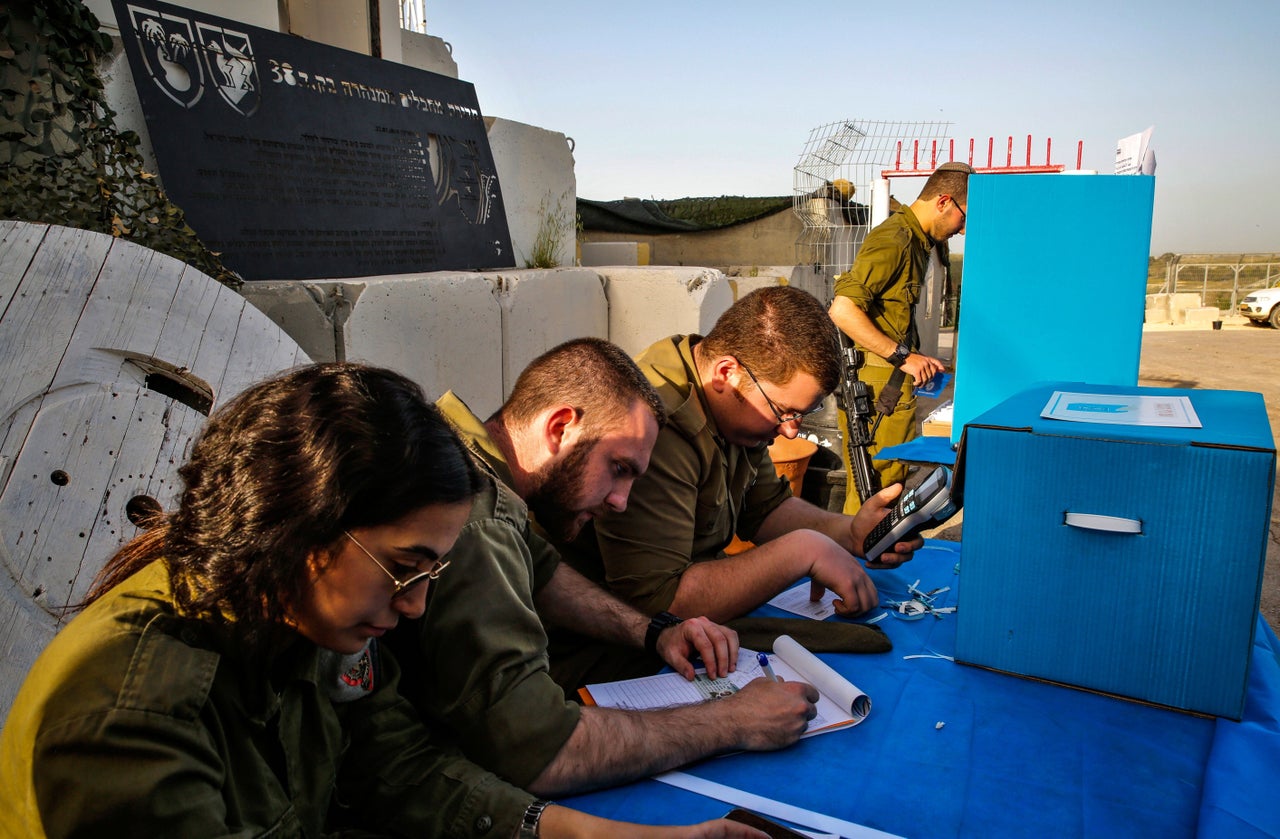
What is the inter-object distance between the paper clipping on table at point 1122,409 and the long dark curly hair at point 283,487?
130 centimetres

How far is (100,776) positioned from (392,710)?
482 millimetres

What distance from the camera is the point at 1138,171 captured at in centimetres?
308

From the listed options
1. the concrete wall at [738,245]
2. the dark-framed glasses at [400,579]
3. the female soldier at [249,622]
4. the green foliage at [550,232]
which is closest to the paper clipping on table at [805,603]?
Answer: the female soldier at [249,622]

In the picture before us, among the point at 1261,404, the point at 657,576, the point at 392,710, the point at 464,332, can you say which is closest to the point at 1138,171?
the point at 1261,404

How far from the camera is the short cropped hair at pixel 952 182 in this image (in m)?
3.84

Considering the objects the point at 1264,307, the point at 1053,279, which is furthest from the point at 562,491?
the point at 1264,307

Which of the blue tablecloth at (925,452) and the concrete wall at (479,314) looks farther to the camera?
the concrete wall at (479,314)

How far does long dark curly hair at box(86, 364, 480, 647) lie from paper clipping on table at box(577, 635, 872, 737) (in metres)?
0.69

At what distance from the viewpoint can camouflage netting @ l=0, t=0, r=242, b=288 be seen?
8.36ft

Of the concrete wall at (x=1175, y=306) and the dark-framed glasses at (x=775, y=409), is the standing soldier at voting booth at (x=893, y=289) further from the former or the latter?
the concrete wall at (x=1175, y=306)

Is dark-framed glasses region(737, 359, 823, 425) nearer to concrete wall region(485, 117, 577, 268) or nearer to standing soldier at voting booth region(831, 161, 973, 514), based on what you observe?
standing soldier at voting booth region(831, 161, 973, 514)

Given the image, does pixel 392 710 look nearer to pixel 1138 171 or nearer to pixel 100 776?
pixel 100 776

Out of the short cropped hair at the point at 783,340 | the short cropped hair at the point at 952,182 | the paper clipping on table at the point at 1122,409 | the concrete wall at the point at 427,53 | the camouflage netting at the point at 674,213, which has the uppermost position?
the concrete wall at the point at 427,53

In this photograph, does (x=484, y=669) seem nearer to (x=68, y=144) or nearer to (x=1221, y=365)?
(x=68, y=144)
